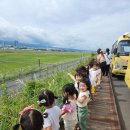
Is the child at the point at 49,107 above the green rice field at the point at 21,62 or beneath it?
above

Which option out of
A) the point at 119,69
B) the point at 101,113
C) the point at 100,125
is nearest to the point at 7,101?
the point at 100,125

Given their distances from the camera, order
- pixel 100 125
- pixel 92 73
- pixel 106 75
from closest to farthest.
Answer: pixel 100 125, pixel 92 73, pixel 106 75

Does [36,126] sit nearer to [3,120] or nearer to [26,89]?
[3,120]

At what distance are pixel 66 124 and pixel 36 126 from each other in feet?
8.00

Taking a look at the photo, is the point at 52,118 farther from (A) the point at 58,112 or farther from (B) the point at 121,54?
(B) the point at 121,54

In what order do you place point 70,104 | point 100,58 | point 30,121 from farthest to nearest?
point 100,58 → point 70,104 → point 30,121

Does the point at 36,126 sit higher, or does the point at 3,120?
the point at 36,126

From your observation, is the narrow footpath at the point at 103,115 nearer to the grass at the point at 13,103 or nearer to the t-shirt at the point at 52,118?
the grass at the point at 13,103

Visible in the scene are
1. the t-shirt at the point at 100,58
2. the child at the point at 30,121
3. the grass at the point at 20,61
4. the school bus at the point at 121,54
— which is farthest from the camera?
the grass at the point at 20,61

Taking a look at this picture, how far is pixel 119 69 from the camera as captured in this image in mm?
17969

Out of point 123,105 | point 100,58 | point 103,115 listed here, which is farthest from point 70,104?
point 100,58

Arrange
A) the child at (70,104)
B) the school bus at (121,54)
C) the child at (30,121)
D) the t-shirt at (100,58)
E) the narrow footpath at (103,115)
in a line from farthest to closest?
the school bus at (121,54)
the t-shirt at (100,58)
the narrow footpath at (103,115)
the child at (70,104)
the child at (30,121)

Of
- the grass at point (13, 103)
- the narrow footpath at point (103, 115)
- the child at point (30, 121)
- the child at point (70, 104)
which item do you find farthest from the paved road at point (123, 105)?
the child at point (30, 121)

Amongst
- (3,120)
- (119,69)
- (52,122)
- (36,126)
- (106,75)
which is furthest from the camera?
(106,75)
